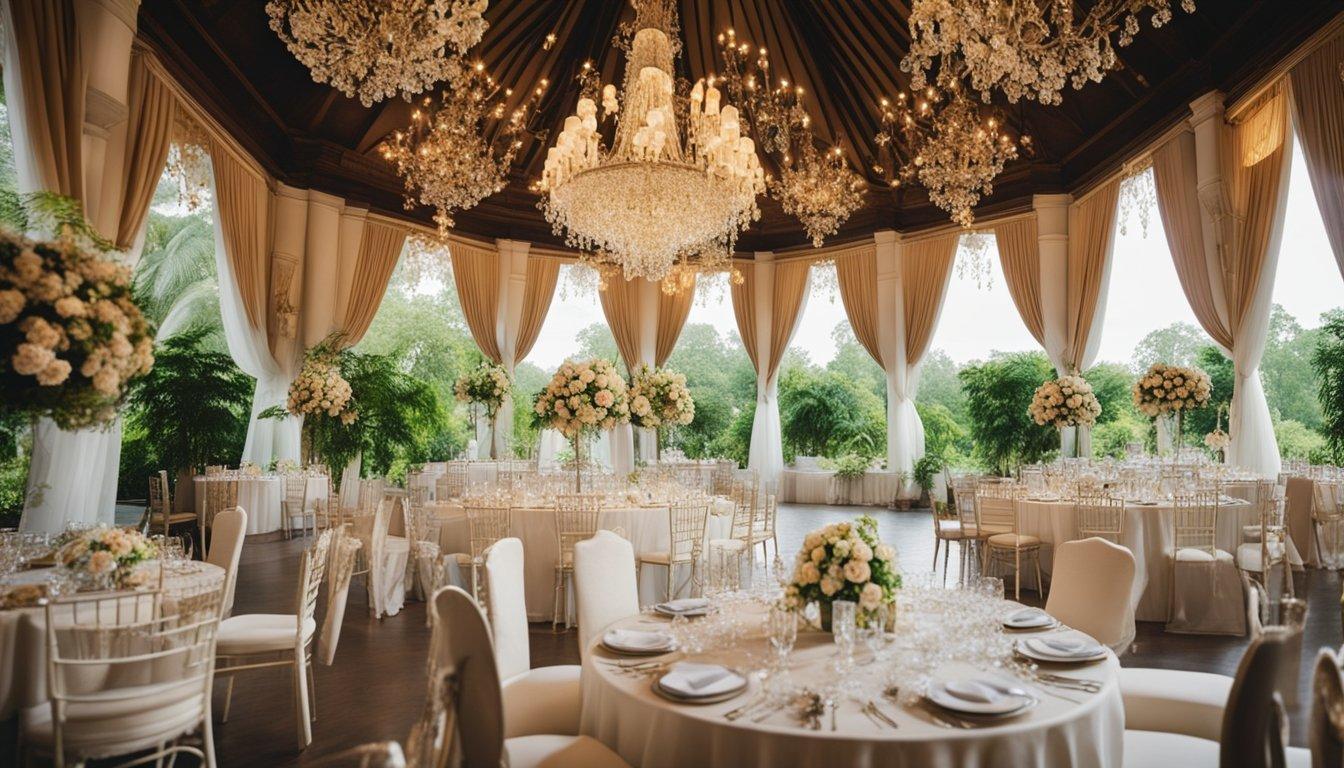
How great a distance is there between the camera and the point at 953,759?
1754 mm

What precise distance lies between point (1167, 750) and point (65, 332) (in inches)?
152

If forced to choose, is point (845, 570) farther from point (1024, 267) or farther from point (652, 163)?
point (1024, 267)

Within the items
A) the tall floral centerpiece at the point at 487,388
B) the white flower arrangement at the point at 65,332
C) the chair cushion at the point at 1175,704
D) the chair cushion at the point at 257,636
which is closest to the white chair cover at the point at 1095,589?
the chair cushion at the point at 1175,704

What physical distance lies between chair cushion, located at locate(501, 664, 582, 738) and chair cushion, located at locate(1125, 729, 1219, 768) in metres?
1.80

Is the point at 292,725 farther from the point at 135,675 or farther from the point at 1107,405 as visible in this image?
the point at 1107,405

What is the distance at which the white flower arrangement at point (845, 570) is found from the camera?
7.68 feet

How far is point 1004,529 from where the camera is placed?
675cm

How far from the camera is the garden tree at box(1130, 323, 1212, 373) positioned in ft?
46.6

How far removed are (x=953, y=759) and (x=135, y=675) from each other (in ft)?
9.49

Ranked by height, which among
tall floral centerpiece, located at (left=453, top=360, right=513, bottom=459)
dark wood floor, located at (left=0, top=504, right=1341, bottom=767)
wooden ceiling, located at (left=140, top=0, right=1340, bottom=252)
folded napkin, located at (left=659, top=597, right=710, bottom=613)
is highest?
wooden ceiling, located at (left=140, top=0, right=1340, bottom=252)

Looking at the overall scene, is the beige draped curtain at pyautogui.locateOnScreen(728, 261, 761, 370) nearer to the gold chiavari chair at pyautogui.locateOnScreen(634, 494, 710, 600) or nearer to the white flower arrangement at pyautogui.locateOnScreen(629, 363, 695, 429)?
the white flower arrangement at pyautogui.locateOnScreen(629, 363, 695, 429)

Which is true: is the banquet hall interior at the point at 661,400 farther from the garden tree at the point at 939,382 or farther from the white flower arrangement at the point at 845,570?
the garden tree at the point at 939,382

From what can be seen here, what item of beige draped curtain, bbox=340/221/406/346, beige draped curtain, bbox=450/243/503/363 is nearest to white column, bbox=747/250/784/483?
beige draped curtain, bbox=450/243/503/363

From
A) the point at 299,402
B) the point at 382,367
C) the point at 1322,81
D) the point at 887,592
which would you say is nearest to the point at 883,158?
A: the point at 1322,81
